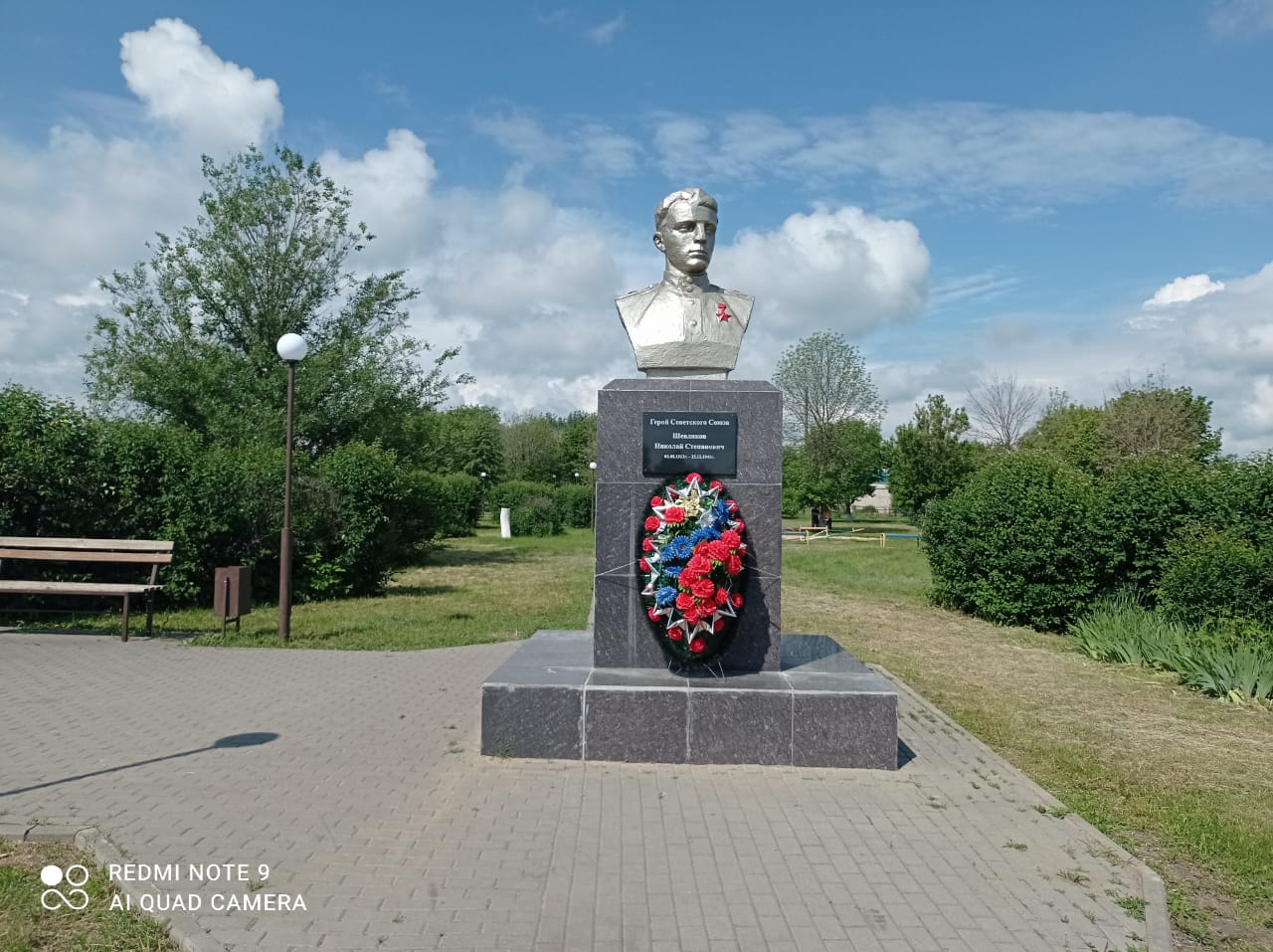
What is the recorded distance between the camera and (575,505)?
128 feet

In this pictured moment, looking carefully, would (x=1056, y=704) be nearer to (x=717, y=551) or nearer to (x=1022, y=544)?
(x=717, y=551)

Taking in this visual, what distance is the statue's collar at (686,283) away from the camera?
21.9 ft

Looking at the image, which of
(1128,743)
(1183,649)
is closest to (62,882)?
(1128,743)

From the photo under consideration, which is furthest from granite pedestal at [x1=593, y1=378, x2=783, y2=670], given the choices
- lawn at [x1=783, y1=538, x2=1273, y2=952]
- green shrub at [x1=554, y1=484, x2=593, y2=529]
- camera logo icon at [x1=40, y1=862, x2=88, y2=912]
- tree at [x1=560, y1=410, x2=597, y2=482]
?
tree at [x1=560, y1=410, x2=597, y2=482]

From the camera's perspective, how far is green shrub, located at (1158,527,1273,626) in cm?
941

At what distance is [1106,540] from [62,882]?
12040 mm

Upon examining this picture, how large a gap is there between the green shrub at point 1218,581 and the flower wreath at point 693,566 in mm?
6797

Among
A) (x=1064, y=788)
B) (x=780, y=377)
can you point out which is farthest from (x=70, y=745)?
(x=780, y=377)

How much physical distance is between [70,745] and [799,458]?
4415 centimetres

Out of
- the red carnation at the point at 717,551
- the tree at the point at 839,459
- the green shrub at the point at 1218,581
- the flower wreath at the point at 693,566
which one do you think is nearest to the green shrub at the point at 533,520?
the tree at the point at 839,459

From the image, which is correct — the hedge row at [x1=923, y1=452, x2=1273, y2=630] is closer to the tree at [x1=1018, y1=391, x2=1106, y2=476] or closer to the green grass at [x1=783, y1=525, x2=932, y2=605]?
the green grass at [x1=783, y1=525, x2=932, y2=605]

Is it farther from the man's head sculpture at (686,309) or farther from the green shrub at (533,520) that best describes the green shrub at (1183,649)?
the green shrub at (533,520)

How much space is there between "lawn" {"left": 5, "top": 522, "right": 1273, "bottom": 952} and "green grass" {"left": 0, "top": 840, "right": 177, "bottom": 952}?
3.99 m

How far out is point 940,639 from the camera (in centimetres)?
1125
